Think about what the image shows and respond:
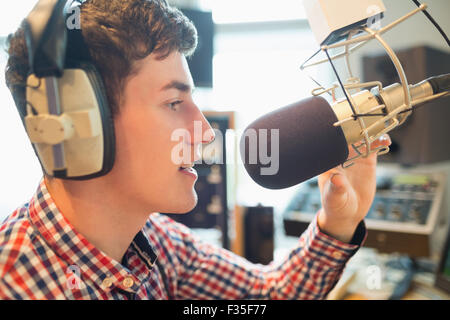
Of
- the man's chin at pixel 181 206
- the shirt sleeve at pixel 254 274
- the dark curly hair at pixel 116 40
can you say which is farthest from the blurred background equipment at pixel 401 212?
the dark curly hair at pixel 116 40

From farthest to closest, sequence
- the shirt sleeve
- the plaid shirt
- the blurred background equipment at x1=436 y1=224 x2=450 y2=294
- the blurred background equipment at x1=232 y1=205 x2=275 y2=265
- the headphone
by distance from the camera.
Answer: the blurred background equipment at x1=232 y1=205 x2=275 y2=265 < the blurred background equipment at x1=436 y1=224 x2=450 y2=294 < the shirt sleeve < the plaid shirt < the headphone

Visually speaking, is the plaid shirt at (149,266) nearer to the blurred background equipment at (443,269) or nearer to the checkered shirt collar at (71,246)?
the checkered shirt collar at (71,246)

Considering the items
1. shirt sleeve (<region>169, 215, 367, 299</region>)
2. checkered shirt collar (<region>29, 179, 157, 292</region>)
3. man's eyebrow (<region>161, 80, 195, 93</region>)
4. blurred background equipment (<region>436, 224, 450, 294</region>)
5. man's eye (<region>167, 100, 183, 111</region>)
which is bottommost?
blurred background equipment (<region>436, 224, 450, 294</region>)

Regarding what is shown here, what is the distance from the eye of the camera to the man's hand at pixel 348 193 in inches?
24.4

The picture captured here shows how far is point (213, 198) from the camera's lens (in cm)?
125

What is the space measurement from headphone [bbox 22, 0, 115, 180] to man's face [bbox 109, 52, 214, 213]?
0.07 metres

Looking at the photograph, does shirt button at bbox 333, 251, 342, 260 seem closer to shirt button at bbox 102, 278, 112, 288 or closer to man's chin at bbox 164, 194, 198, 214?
man's chin at bbox 164, 194, 198, 214

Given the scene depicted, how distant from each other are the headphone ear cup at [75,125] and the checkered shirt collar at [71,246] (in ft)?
0.40

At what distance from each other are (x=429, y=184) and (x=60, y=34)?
115cm

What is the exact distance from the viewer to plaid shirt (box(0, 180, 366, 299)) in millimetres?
504

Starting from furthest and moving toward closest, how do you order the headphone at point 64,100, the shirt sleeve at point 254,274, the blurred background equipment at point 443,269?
the blurred background equipment at point 443,269 → the shirt sleeve at point 254,274 → the headphone at point 64,100

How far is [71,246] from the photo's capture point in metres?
0.55

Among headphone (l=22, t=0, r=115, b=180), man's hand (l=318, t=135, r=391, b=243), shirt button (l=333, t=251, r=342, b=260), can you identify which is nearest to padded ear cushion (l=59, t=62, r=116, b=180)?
headphone (l=22, t=0, r=115, b=180)

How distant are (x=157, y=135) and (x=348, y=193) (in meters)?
0.36
